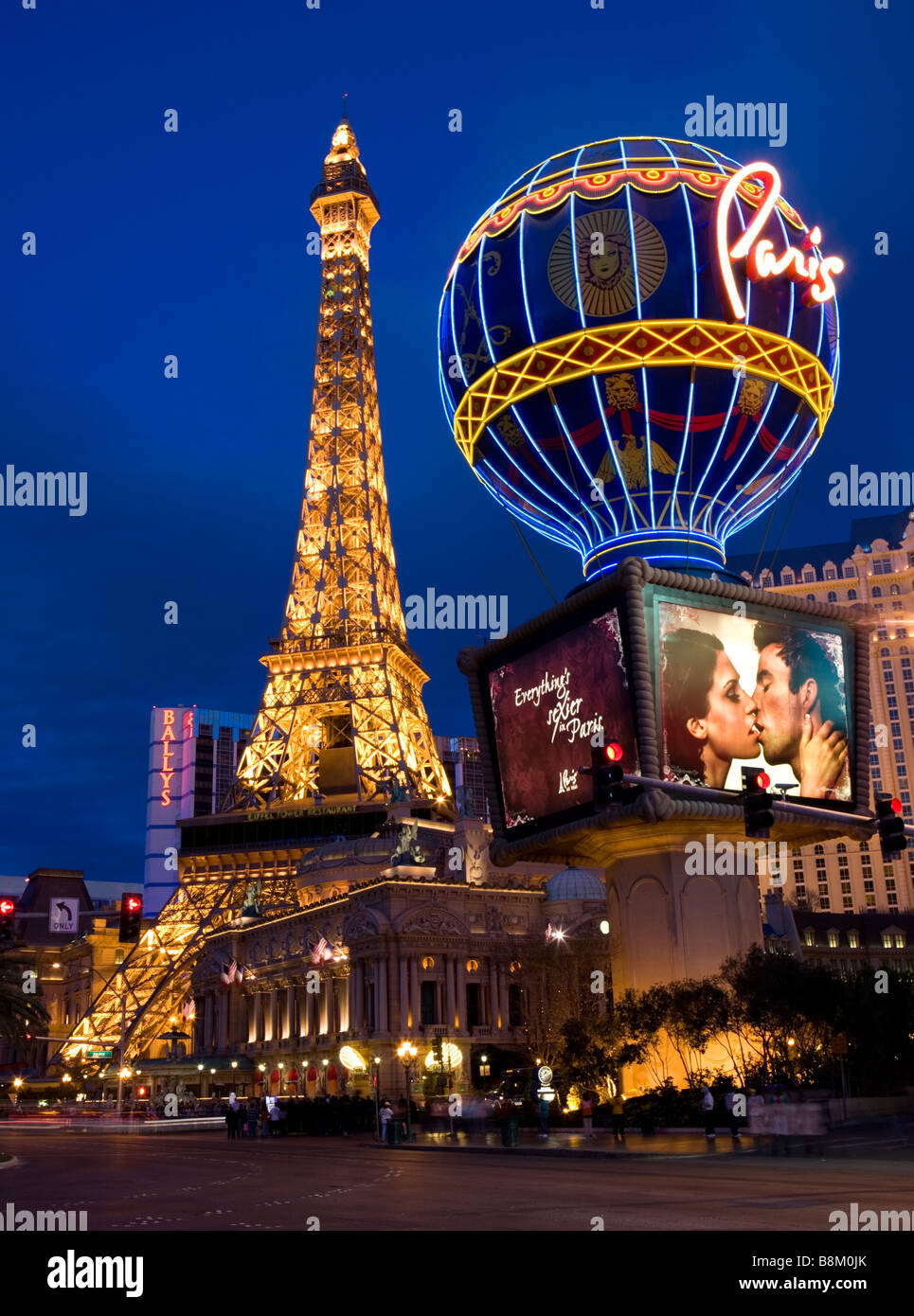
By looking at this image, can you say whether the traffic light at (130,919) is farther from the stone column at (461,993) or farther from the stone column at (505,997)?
the stone column at (505,997)

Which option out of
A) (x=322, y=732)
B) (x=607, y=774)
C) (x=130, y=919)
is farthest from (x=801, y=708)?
(x=322, y=732)

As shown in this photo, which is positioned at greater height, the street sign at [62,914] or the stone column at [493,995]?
the street sign at [62,914]

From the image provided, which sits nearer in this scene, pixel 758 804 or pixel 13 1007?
pixel 758 804

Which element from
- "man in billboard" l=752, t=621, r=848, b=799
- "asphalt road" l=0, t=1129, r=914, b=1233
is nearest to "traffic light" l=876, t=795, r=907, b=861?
"asphalt road" l=0, t=1129, r=914, b=1233

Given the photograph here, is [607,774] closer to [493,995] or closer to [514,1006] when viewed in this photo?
[493,995]

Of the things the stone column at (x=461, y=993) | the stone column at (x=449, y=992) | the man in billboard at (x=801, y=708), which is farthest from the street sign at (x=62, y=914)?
Result: the stone column at (x=461, y=993)

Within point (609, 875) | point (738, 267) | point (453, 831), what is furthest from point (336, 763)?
point (738, 267)

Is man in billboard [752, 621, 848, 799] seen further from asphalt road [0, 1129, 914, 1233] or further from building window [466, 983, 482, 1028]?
building window [466, 983, 482, 1028]
